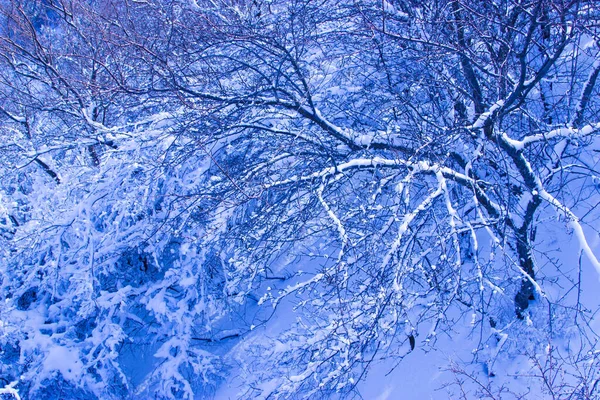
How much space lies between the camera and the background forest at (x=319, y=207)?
4352mm

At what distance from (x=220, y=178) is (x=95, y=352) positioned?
131 inches

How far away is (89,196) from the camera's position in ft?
18.5

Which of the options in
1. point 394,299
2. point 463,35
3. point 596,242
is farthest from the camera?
point 596,242

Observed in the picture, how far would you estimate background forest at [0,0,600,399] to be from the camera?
4.35 m

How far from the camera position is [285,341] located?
5.66 metres

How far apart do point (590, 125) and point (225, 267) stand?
4484mm

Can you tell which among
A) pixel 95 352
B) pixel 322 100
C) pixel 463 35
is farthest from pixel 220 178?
pixel 95 352

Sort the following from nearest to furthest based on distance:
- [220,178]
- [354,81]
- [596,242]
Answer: [220,178] → [596,242] → [354,81]

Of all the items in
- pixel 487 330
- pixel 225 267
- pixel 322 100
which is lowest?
pixel 487 330

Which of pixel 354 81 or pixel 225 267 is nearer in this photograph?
pixel 354 81

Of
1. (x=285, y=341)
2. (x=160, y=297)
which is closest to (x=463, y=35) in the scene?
(x=285, y=341)

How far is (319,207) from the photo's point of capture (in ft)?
17.0

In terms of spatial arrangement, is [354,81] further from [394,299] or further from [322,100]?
[394,299]

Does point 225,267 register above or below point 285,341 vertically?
above
